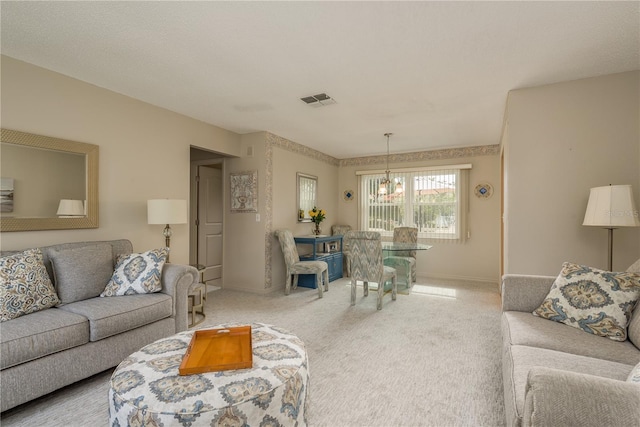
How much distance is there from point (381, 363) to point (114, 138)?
11.0 ft

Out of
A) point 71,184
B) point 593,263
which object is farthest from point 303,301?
point 593,263

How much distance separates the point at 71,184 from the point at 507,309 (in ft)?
12.8

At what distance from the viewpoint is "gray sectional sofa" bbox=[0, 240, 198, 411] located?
1.79m

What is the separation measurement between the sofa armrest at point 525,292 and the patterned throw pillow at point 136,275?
2.87 meters

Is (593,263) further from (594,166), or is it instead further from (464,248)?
(464,248)

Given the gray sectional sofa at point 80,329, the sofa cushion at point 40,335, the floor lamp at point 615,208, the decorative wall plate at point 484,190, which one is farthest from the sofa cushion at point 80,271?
the decorative wall plate at point 484,190

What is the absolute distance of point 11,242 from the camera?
2449 millimetres

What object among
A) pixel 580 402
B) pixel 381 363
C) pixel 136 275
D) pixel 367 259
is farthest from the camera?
pixel 367 259


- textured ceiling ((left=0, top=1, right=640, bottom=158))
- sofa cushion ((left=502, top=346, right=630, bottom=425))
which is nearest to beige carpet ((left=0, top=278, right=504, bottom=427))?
sofa cushion ((left=502, top=346, right=630, bottom=425))

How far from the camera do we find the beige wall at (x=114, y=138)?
252cm

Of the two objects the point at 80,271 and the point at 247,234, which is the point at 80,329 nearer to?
the point at 80,271

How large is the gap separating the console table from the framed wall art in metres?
0.96

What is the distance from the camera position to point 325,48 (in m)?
2.30

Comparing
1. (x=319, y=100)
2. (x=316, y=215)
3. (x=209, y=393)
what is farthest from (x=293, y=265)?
(x=209, y=393)
